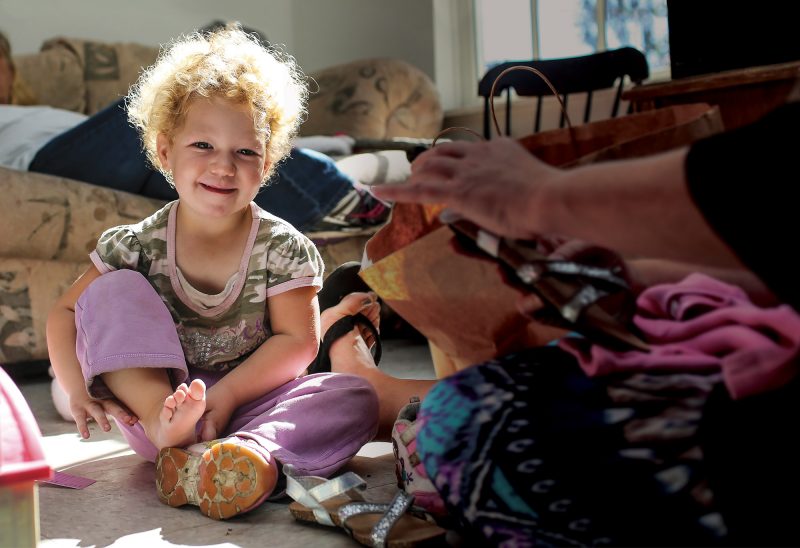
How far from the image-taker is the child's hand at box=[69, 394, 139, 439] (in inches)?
48.8

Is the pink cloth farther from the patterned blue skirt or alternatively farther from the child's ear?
the child's ear

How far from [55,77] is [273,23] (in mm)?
1252

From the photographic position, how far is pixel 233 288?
1.38 meters

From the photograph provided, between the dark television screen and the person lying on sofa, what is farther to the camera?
the person lying on sofa

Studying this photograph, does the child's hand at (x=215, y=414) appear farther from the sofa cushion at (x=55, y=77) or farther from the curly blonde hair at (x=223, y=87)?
Answer: the sofa cushion at (x=55, y=77)

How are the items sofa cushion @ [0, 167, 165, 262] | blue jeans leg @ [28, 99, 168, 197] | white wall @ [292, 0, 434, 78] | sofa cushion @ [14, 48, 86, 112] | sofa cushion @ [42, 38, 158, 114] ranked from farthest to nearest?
white wall @ [292, 0, 434, 78]
sofa cushion @ [42, 38, 158, 114]
sofa cushion @ [14, 48, 86, 112]
blue jeans leg @ [28, 99, 168, 197]
sofa cushion @ [0, 167, 165, 262]

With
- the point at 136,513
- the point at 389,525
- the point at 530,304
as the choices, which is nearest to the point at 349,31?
the point at 136,513

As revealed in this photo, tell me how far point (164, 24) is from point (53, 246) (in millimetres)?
2270

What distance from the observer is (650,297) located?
79cm

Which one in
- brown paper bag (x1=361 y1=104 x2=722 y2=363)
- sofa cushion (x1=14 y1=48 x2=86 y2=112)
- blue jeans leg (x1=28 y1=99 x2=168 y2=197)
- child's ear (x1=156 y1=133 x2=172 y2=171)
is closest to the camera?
brown paper bag (x1=361 y1=104 x2=722 y2=363)

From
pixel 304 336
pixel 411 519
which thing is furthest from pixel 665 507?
pixel 304 336

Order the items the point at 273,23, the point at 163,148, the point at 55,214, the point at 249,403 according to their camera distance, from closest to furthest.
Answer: the point at 249,403 < the point at 163,148 < the point at 55,214 < the point at 273,23

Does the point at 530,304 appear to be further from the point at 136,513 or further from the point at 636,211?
the point at 136,513

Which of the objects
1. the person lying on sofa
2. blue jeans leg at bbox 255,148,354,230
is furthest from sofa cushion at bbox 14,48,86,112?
blue jeans leg at bbox 255,148,354,230
